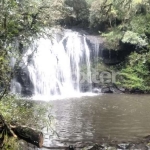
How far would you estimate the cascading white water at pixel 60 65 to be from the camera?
2370cm

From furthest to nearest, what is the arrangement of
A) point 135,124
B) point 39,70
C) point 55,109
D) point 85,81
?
point 85,81, point 39,70, point 55,109, point 135,124

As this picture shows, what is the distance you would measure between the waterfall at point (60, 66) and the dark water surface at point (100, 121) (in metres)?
5.86

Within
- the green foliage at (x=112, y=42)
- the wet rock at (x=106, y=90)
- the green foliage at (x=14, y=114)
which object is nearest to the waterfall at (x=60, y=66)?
the wet rock at (x=106, y=90)

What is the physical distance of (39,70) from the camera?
24.3 meters

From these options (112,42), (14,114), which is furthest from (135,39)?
(14,114)

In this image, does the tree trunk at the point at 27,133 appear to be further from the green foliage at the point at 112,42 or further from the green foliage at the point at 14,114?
the green foliage at the point at 112,42

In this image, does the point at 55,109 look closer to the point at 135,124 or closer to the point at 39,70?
the point at 135,124

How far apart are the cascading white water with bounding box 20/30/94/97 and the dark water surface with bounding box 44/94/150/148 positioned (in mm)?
5948

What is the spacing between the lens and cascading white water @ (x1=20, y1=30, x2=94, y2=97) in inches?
933

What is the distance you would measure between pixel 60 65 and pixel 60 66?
0.36ft

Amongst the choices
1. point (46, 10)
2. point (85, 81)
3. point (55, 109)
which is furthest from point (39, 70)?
point (46, 10)

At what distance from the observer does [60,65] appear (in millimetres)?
25859

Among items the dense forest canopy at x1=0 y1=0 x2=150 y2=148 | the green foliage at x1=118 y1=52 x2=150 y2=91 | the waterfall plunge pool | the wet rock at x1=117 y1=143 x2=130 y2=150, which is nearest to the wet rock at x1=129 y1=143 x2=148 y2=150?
the wet rock at x1=117 y1=143 x2=130 y2=150

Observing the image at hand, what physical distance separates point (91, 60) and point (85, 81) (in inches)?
85.2
